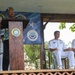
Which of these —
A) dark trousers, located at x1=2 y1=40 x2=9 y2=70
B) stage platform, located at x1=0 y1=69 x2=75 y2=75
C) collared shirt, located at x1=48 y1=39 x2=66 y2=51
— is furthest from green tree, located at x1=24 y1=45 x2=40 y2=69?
stage platform, located at x1=0 y1=69 x2=75 y2=75

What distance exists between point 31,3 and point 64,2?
88 cm

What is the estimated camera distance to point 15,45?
195 inches

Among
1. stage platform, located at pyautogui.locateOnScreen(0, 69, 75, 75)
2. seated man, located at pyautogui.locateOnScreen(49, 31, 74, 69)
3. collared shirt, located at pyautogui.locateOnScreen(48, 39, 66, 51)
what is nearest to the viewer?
stage platform, located at pyautogui.locateOnScreen(0, 69, 75, 75)

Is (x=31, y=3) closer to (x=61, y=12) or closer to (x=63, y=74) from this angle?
(x=61, y=12)

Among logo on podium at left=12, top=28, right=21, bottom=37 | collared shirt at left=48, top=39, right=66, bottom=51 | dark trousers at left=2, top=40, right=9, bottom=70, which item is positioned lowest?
dark trousers at left=2, top=40, right=9, bottom=70

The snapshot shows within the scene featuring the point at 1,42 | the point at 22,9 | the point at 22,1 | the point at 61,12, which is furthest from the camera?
the point at 61,12

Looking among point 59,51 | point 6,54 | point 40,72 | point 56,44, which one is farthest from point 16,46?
point 56,44

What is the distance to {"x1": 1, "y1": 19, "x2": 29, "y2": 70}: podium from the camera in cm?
490

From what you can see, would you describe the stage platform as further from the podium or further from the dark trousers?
the dark trousers

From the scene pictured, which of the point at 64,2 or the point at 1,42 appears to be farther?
the point at 64,2

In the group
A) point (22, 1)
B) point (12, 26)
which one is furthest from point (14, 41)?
point (22, 1)

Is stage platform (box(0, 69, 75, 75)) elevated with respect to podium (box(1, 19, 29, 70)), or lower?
lower

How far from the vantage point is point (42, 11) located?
26.0ft

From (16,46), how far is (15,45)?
1.1 inches
